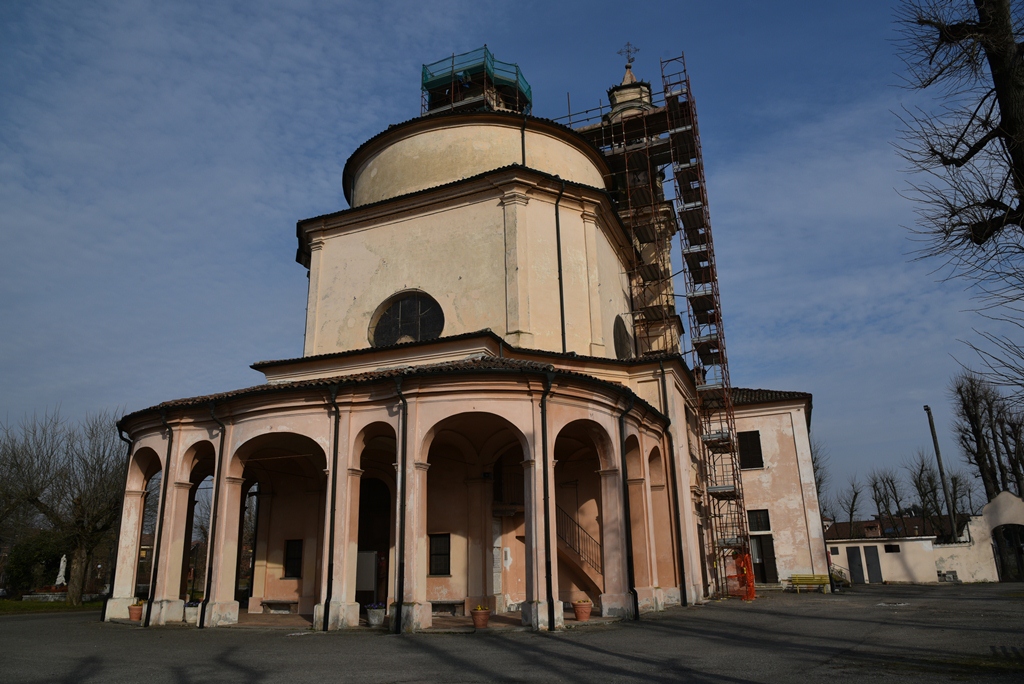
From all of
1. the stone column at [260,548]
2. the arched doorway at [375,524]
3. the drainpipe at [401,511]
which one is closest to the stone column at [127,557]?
the stone column at [260,548]

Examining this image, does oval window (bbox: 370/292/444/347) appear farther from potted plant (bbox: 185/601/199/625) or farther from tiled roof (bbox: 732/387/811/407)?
tiled roof (bbox: 732/387/811/407)

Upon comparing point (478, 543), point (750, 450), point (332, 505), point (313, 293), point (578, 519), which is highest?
point (313, 293)

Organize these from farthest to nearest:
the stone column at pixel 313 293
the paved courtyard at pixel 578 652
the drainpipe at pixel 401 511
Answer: the stone column at pixel 313 293
the drainpipe at pixel 401 511
the paved courtyard at pixel 578 652

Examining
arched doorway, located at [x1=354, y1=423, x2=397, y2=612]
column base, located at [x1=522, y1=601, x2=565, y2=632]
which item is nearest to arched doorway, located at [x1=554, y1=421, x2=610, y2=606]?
column base, located at [x1=522, y1=601, x2=565, y2=632]

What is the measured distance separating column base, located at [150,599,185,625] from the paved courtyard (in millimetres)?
460

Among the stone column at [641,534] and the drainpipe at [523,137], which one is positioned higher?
the drainpipe at [523,137]

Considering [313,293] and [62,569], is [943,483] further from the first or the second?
[62,569]

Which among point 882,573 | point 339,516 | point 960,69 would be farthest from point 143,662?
point 882,573

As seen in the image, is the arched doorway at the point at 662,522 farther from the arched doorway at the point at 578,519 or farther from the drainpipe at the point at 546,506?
the drainpipe at the point at 546,506

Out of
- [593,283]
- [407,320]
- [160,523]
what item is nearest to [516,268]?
[593,283]

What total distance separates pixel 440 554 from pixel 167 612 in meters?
5.73

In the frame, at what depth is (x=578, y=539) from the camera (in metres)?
17.0

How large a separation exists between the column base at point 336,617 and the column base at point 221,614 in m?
2.33

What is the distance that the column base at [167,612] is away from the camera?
1451 cm
